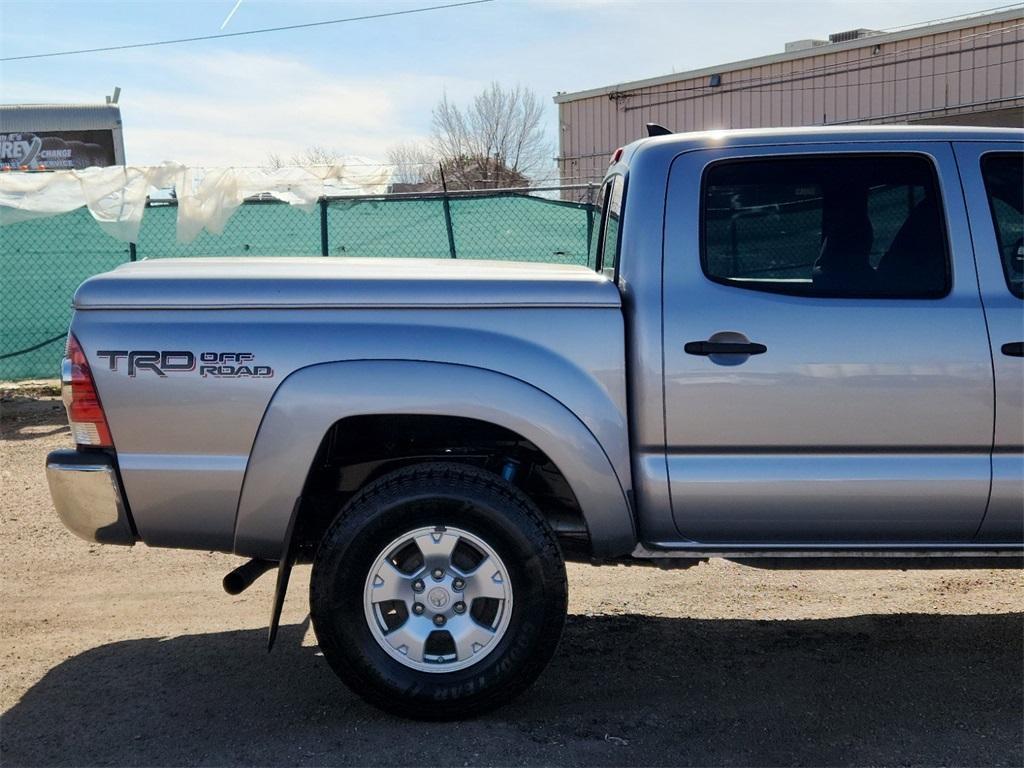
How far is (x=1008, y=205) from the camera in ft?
13.3

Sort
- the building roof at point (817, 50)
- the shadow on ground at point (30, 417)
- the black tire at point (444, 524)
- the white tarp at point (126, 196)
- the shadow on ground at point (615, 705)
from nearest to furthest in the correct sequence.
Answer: the shadow on ground at point (615, 705) < the black tire at point (444, 524) < the shadow on ground at point (30, 417) < the white tarp at point (126, 196) < the building roof at point (817, 50)

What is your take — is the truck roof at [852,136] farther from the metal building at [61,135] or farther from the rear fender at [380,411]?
the metal building at [61,135]

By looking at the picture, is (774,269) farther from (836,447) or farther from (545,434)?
(545,434)

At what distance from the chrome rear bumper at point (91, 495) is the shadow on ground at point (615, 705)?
69cm

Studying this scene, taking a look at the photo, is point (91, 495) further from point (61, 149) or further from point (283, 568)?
point (61, 149)

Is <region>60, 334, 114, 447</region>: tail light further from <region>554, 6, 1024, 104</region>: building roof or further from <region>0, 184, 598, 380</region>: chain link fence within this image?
<region>554, 6, 1024, 104</region>: building roof

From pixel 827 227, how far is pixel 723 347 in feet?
2.16

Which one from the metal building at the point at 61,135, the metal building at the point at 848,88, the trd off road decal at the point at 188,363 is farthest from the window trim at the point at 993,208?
the metal building at the point at 61,135

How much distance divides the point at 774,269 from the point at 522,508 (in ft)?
4.13

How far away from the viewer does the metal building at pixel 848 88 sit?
17406 mm

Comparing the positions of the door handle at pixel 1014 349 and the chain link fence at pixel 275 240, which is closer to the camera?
the door handle at pixel 1014 349

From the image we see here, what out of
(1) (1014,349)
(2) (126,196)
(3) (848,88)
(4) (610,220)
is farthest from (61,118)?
(1) (1014,349)

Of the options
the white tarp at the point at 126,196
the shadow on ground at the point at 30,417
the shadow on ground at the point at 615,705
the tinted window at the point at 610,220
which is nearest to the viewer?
the shadow on ground at the point at 615,705

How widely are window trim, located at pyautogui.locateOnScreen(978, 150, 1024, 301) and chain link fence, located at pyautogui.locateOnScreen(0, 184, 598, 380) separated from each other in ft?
26.0
